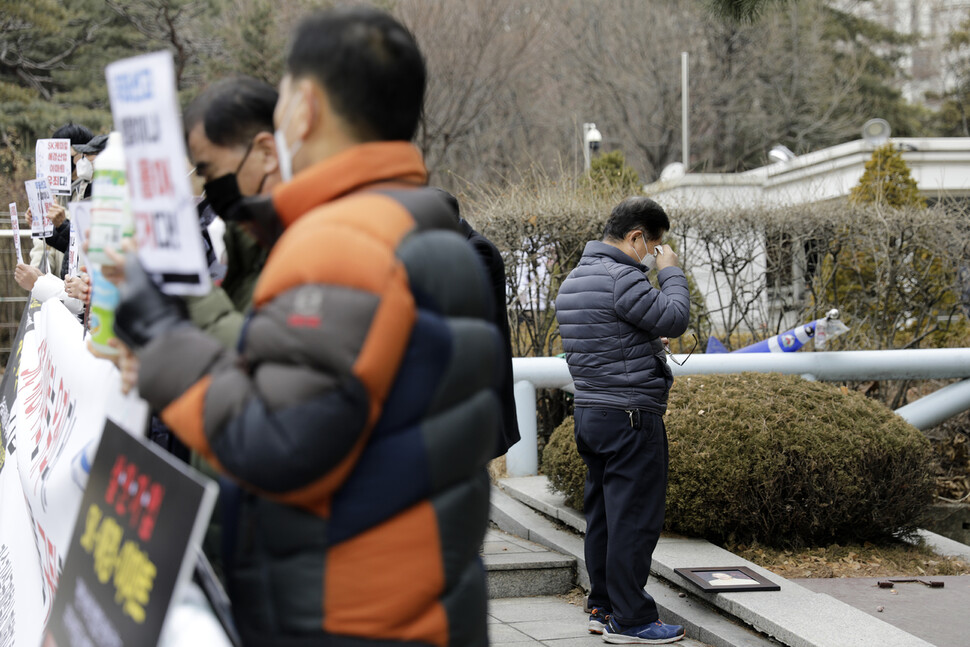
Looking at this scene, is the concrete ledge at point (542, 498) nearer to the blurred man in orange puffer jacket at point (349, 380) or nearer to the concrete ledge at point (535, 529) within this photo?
the concrete ledge at point (535, 529)

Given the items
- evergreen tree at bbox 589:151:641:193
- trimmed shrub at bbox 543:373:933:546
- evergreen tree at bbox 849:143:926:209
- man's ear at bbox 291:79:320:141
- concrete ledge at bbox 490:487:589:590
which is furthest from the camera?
evergreen tree at bbox 849:143:926:209

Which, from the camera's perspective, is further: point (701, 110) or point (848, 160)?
point (701, 110)

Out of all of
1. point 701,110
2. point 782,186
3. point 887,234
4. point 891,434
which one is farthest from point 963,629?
point 701,110

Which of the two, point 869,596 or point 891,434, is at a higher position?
point 891,434

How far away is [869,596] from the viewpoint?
17.5 feet

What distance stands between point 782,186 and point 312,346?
17.2 metres

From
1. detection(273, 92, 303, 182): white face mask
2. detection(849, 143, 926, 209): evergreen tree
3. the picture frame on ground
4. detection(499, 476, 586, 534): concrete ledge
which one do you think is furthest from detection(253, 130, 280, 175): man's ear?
detection(849, 143, 926, 209): evergreen tree

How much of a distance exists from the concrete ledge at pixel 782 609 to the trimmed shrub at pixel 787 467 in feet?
0.88

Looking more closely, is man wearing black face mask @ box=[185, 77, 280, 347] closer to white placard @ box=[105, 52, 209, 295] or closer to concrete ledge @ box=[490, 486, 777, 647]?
white placard @ box=[105, 52, 209, 295]

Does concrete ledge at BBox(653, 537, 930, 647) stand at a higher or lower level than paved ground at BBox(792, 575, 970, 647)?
higher

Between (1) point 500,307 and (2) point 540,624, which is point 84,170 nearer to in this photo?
(1) point 500,307

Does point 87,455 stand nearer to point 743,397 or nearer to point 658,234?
point 658,234

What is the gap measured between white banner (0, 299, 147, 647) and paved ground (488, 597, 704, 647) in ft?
6.95

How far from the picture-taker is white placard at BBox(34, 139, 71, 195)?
187 inches
